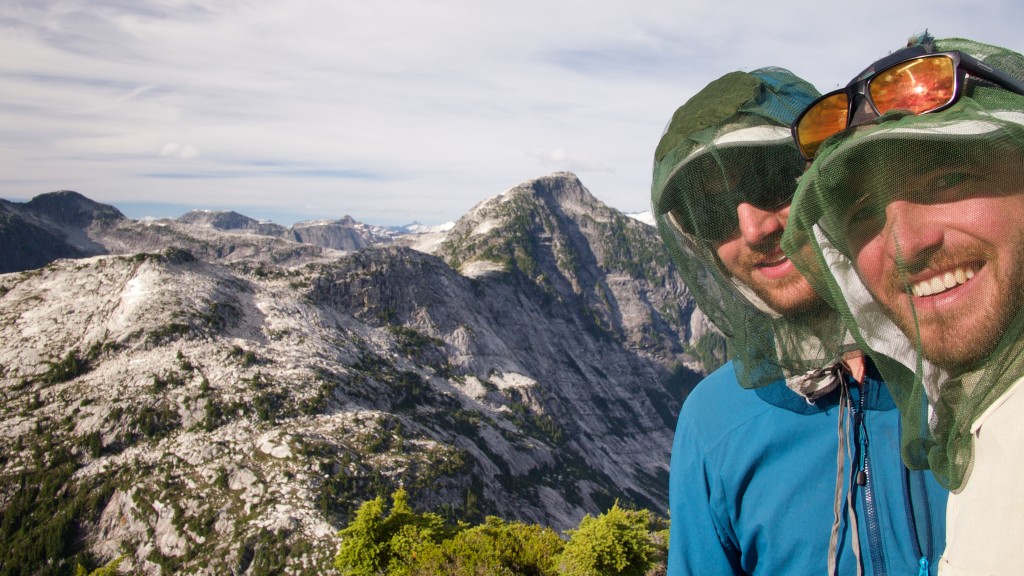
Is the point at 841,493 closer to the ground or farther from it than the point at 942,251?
closer to the ground

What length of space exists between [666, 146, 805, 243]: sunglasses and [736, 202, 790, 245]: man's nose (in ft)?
0.13

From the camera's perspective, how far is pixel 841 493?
312cm

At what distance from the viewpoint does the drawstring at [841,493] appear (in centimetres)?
298

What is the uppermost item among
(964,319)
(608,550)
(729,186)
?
(729,186)

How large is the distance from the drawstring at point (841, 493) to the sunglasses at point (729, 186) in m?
1.08

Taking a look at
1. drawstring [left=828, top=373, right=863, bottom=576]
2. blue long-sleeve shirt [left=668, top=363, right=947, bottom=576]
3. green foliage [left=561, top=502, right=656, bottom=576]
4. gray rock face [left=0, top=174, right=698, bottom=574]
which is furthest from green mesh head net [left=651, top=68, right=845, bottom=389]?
gray rock face [left=0, top=174, right=698, bottom=574]

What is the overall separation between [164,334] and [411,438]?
38.7 metres

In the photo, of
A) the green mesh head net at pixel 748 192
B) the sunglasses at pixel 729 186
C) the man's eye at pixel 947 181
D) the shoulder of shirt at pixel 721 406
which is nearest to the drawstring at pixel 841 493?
the green mesh head net at pixel 748 192

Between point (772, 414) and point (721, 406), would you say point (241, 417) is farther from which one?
point (772, 414)

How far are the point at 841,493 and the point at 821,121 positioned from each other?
198 cm

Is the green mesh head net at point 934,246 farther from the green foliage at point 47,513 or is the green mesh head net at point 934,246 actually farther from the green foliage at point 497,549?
the green foliage at point 47,513

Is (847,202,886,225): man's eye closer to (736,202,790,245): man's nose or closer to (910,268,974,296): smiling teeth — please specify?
(910,268,974,296): smiling teeth

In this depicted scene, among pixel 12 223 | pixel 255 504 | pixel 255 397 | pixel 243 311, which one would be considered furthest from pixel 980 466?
pixel 12 223

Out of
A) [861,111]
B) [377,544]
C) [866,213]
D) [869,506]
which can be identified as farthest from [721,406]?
[377,544]
